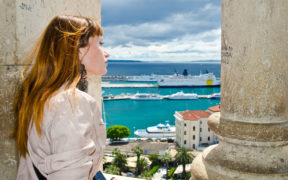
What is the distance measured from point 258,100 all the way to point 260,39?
1.11ft

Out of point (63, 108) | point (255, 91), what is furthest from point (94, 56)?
point (255, 91)

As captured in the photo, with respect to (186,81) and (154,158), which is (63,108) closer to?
(154,158)

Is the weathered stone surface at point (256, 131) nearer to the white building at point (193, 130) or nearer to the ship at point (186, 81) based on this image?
the white building at point (193, 130)

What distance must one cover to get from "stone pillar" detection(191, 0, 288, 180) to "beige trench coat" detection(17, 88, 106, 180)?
1.04m

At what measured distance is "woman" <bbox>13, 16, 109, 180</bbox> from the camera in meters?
0.86

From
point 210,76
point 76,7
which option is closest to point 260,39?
point 76,7

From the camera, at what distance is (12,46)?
132 centimetres

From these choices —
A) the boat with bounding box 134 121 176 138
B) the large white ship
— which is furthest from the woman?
the large white ship

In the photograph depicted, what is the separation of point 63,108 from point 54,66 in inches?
7.2

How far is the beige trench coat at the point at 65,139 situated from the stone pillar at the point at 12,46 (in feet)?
1.55

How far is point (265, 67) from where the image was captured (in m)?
1.66

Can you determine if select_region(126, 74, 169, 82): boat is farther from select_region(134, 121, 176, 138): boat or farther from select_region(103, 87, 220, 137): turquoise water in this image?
select_region(134, 121, 176, 138): boat

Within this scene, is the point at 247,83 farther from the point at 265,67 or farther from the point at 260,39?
the point at 260,39

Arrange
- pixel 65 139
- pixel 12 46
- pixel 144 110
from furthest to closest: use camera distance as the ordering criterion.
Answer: pixel 144 110 < pixel 12 46 < pixel 65 139
